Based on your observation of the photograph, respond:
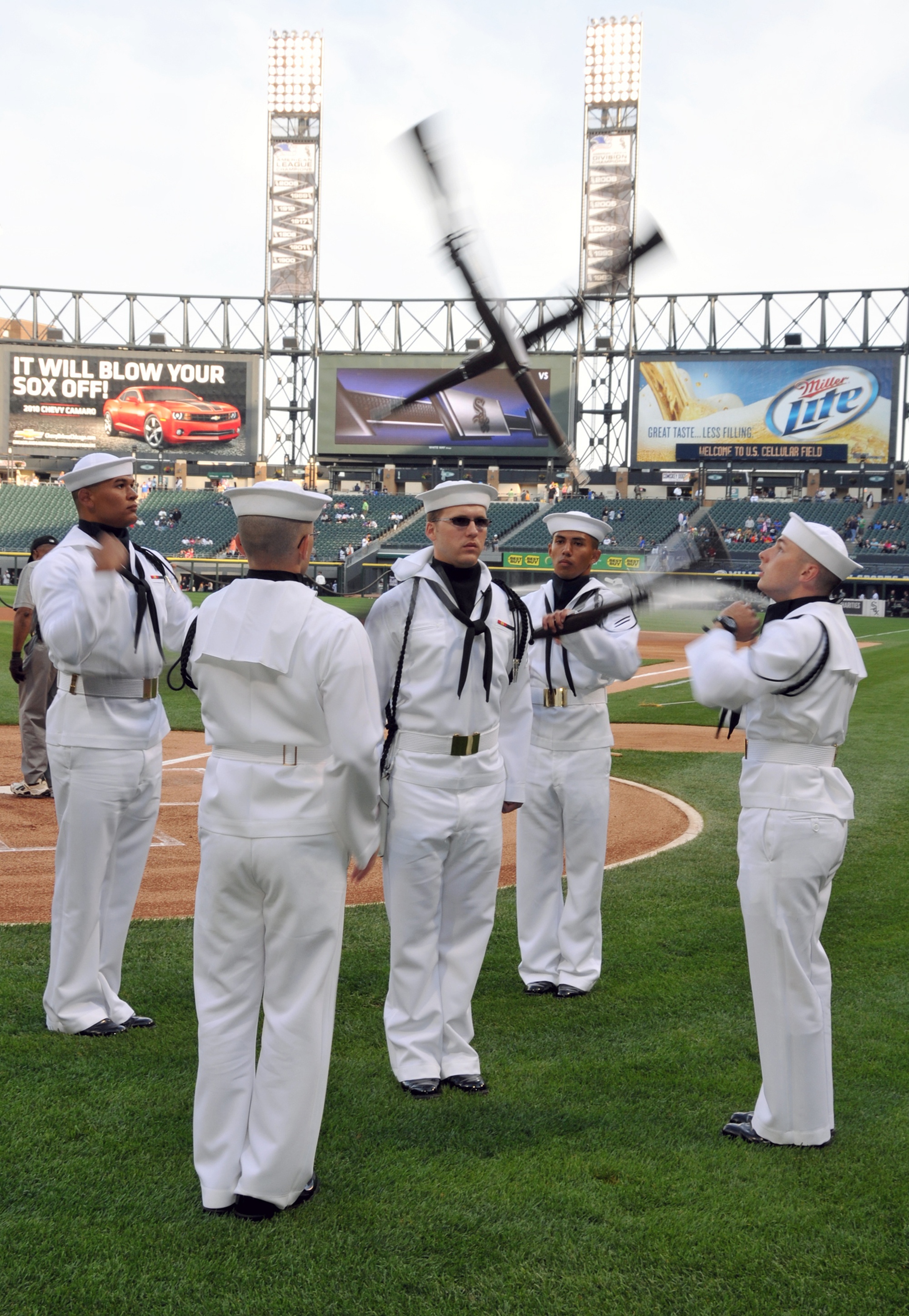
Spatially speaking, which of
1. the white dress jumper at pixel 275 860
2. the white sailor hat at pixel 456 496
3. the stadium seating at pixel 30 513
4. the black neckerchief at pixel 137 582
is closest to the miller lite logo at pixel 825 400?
the stadium seating at pixel 30 513

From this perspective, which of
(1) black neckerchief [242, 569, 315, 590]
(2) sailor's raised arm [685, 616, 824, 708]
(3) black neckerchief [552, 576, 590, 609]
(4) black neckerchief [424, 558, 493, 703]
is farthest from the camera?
(3) black neckerchief [552, 576, 590, 609]

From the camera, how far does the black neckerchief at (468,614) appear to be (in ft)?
15.9

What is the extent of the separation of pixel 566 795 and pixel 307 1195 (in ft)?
9.10

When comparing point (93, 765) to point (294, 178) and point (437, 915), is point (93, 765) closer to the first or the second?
point (437, 915)

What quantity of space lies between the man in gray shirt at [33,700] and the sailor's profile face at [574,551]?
17.8ft

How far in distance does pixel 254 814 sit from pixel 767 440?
190 feet

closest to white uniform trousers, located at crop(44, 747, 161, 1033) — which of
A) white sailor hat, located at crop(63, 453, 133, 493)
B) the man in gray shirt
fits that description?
white sailor hat, located at crop(63, 453, 133, 493)

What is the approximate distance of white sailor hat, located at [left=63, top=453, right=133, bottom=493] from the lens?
5.11 metres

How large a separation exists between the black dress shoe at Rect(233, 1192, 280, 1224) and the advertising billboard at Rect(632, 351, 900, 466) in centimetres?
5765

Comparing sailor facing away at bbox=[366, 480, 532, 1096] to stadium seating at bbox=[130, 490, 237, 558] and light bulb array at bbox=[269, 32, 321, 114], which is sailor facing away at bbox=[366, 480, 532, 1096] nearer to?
stadium seating at bbox=[130, 490, 237, 558]

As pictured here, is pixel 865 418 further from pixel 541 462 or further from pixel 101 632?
pixel 101 632

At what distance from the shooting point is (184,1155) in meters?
4.12

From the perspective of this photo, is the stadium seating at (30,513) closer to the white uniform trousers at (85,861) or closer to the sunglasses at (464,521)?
the white uniform trousers at (85,861)

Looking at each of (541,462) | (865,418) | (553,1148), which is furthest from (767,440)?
(553,1148)
